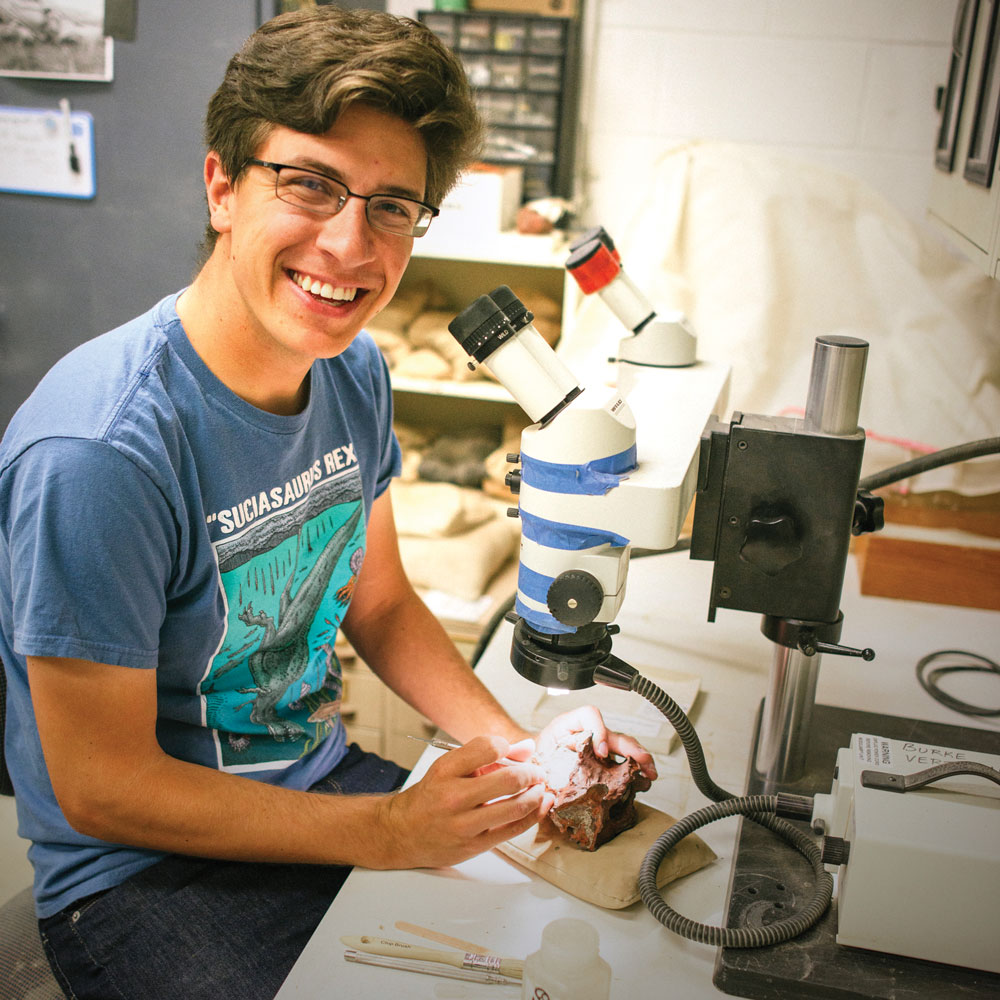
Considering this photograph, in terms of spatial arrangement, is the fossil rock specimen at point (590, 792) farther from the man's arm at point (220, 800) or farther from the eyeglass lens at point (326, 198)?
the eyeglass lens at point (326, 198)

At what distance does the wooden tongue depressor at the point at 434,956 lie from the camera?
0.81m

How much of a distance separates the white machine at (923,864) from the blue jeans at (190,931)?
0.51m

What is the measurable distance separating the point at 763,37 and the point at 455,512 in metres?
1.37

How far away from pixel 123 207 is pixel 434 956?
1.79 m

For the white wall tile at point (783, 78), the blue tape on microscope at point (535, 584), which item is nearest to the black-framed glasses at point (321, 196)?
the blue tape on microscope at point (535, 584)

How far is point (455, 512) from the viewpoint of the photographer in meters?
2.23

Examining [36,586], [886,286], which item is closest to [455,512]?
[886,286]

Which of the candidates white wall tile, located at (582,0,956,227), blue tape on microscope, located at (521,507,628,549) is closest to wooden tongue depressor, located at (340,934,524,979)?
blue tape on microscope, located at (521,507,628,549)

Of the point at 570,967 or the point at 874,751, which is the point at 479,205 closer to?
the point at 874,751

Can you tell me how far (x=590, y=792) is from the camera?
3.13 feet

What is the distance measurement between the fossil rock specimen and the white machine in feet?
0.71

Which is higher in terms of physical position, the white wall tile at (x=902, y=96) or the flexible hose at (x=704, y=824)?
the white wall tile at (x=902, y=96)

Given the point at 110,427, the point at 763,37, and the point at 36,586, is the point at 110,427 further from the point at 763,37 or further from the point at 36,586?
the point at 763,37

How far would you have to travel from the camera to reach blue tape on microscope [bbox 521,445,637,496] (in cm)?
77
